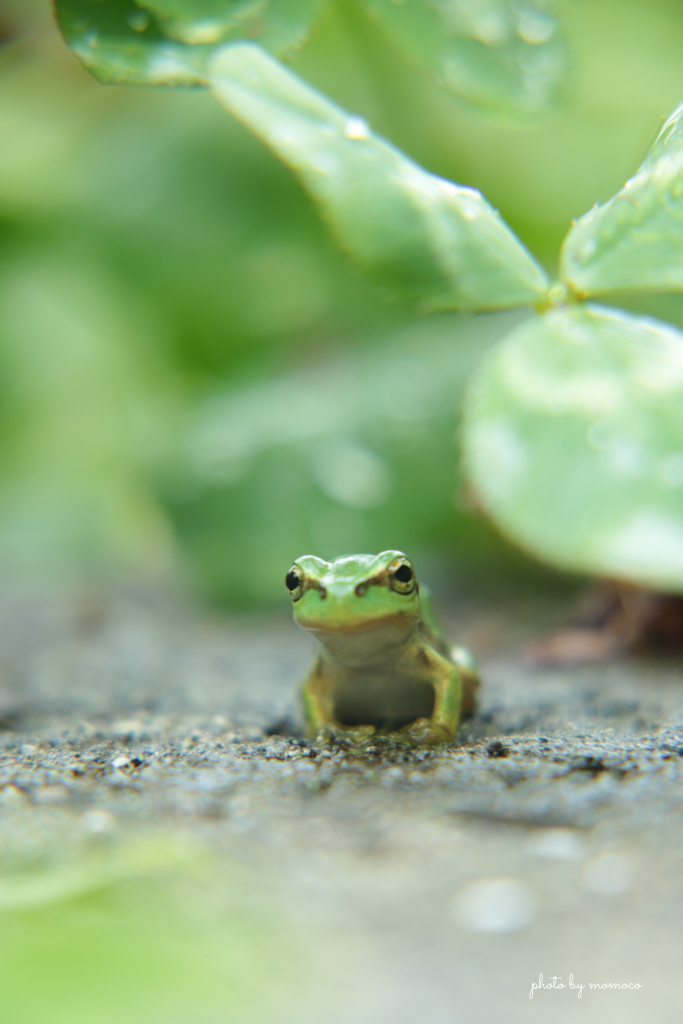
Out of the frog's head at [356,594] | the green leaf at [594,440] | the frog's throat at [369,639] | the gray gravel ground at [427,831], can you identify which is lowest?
the gray gravel ground at [427,831]

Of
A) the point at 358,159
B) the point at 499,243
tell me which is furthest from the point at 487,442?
the point at 358,159

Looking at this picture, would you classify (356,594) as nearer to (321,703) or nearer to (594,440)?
(321,703)

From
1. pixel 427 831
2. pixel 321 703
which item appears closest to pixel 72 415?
pixel 321 703

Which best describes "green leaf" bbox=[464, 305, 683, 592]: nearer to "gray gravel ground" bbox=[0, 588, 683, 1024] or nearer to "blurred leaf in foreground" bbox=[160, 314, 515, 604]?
"gray gravel ground" bbox=[0, 588, 683, 1024]

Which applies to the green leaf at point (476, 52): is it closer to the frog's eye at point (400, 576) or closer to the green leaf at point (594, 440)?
the green leaf at point (594, 440)

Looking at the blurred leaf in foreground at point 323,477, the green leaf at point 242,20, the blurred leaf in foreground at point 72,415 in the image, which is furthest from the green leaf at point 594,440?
the blurred leaf in foreground at point 72,415

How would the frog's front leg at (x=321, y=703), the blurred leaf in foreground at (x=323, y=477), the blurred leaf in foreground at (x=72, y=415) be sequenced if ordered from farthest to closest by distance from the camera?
1. the blurred leaf in foreground at (x=72, y=415)
2. the blurred leaf in foreground at (x=323, y=477)
3. the frog's front leg at (x=321, y=703)

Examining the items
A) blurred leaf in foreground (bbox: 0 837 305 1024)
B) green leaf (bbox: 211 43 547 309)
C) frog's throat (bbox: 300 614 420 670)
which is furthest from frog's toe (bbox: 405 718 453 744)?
green leaf (bbox: 211 43 547 309)
